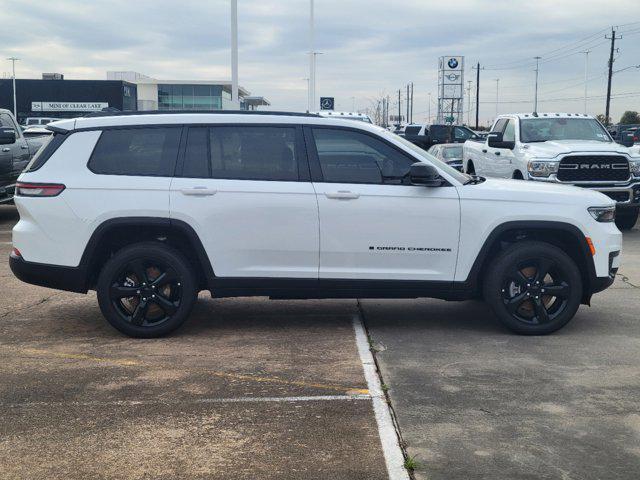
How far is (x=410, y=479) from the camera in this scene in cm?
414

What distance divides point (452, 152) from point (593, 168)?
8264 mm

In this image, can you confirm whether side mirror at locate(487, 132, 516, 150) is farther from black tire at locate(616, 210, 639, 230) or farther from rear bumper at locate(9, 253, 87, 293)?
rear bumper at locate(9, 253, 87, 293)

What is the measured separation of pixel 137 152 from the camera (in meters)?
7.02

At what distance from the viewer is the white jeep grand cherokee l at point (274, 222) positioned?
6867 millimetres

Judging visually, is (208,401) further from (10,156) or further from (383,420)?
(10,156)

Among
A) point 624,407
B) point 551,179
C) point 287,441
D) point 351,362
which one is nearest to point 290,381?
point 351,362

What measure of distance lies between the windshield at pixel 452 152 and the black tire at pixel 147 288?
15652 mm

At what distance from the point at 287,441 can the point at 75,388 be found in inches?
69.2

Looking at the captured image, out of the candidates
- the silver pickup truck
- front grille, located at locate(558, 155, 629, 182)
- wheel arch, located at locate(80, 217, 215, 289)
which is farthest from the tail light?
front grille, located at locate(558, 155, 629, 182)

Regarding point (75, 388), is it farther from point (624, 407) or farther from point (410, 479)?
point (624, 407)

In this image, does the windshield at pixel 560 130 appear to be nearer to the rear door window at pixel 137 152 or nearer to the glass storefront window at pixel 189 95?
the rear door window at pixel 137 152

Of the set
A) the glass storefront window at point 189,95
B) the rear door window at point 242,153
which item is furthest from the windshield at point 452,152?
the glass storefront window at point 189,95

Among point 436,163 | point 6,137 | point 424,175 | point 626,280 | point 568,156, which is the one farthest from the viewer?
point 6,137

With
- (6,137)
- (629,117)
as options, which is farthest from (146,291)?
(629,117)
